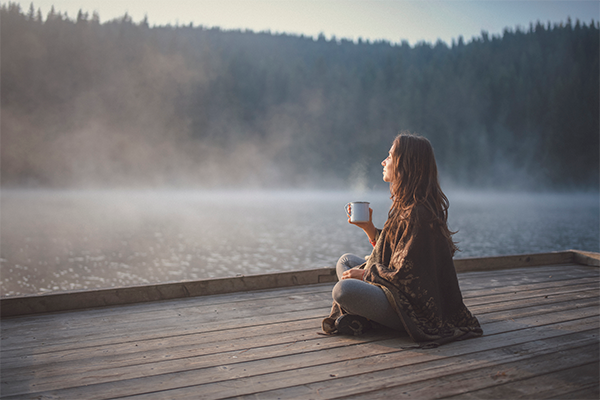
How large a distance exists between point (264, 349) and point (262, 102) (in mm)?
76568

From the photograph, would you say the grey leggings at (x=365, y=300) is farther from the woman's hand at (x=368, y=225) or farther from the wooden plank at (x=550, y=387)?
the wooden plank at (x=550, y=387)

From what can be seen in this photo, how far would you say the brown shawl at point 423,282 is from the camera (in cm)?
207

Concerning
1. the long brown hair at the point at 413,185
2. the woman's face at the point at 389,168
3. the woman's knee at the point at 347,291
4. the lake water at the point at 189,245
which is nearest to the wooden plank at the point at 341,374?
the woman's knee at the point at 347,291

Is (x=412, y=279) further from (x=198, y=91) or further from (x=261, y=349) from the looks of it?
(x=198, y=91)

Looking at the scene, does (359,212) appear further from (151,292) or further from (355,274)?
(151,292)

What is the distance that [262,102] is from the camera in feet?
249

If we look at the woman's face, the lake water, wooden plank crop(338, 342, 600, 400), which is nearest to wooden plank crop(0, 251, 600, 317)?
the woman's face

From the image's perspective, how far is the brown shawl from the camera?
2074 millimetres

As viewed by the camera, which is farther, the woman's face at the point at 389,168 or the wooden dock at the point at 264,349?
the woman's face at the point at 389,168

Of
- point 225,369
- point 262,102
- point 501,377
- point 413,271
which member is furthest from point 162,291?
point 262,102

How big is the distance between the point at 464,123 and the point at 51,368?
250 feet

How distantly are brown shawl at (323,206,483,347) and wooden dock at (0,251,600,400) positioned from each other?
92 mm

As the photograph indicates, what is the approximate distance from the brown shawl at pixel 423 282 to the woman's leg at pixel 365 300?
0.05 meters

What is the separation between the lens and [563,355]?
6.42ft
